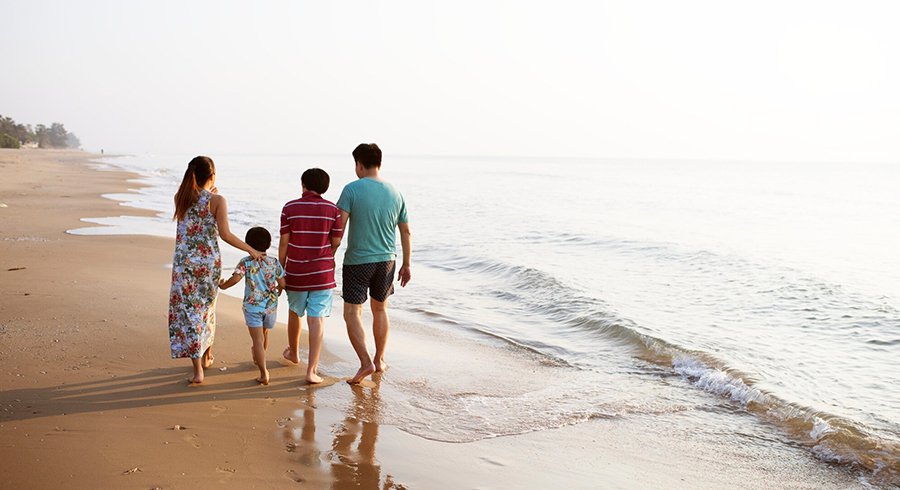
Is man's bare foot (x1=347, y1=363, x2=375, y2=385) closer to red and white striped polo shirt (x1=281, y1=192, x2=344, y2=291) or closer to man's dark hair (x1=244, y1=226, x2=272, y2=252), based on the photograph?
red and white striped polo shirt (x1=281, y1=192, x2=344, y2=291)

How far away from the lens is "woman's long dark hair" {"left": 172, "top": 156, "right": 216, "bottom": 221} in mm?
4957

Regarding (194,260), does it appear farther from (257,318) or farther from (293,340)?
(293,340)

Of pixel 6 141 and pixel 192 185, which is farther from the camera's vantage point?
pixel 6 141

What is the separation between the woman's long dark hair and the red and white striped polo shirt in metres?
0.59

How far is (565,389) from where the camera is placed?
236 inches

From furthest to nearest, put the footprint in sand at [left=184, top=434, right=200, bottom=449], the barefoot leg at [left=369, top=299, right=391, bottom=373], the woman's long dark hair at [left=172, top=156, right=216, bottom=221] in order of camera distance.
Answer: the barefoot leg at [left=369, top=299, right=391, bottom=373] < the woman's long dark hair at [left=172, top=156, right=216, bottom=221] < the footprint in sand at [left=184, top=434, right=200, bottom=449]

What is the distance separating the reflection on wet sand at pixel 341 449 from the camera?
3.72m

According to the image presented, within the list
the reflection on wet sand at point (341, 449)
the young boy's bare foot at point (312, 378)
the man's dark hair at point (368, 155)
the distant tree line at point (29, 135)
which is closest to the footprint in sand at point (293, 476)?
the reflection on wet sand at point (341, 449)

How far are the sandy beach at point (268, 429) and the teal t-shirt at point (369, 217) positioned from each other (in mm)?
1007

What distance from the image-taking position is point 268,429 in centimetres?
435

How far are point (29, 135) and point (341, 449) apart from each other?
12784 centimetres

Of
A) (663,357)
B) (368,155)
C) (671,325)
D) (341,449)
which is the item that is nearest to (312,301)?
(368,155)

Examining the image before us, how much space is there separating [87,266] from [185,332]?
500cm

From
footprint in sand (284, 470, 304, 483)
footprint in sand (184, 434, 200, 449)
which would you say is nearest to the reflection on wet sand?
footprint in sand (284, 470, 304, 483)
